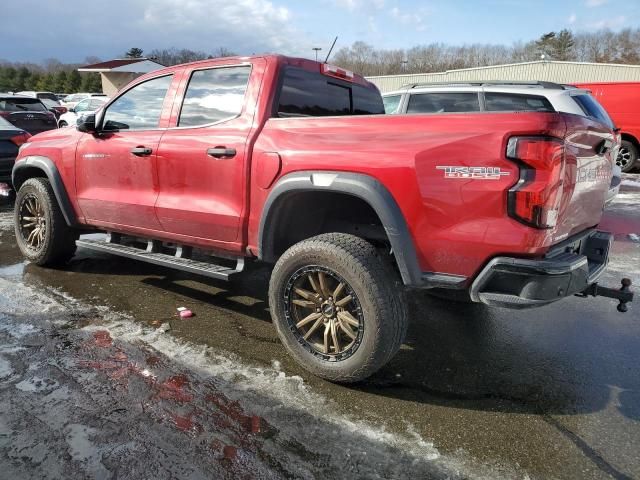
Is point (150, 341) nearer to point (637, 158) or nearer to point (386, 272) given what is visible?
point (386, 272)

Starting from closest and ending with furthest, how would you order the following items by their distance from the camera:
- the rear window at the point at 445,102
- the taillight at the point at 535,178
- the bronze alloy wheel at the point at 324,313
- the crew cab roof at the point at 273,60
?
1. the taillight at the point at 535,178
2. the bronze alloy wheel at the point at 324,313
3. the crew cab roof at the point at 273,60
4. the rear window at the point at 445,102

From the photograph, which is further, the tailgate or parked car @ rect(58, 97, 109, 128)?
parked car @ rect(58, 97, 109, 128)

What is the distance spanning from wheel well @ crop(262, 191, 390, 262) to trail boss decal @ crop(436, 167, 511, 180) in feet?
2.53

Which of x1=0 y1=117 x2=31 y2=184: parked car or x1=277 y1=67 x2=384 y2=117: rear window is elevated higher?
x1=277 y1=67 x2=384 y2=117: rear window

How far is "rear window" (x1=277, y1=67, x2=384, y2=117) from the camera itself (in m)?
3.69

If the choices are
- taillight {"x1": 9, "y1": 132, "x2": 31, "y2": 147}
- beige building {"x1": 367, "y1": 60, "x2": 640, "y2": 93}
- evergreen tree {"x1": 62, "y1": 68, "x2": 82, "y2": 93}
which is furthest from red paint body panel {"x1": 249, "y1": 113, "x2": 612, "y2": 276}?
evergreen tree {"x1": 62, "y1": 68, "x2": 82, "y2": 93}

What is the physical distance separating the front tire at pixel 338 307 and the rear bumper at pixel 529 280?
503 mm

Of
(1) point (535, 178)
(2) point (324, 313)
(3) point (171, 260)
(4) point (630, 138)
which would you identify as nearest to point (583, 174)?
(1) point (535, 178)

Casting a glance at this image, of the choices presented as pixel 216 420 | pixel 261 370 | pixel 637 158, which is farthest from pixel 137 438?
pixel 637 158

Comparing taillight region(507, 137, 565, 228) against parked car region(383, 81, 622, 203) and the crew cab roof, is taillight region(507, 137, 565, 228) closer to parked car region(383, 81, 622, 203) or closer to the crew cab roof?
the crew cab roof

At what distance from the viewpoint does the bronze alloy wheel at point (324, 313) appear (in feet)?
9.81

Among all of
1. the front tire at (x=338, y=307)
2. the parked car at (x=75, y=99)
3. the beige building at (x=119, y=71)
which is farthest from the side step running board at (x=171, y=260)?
the beige building at (x=119, y=71)

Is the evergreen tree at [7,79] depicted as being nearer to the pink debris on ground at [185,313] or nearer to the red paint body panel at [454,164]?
the pink debris on ground at [185,313]

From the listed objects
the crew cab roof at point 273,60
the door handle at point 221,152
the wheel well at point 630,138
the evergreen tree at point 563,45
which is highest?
the evergreen tree at point 563,45
